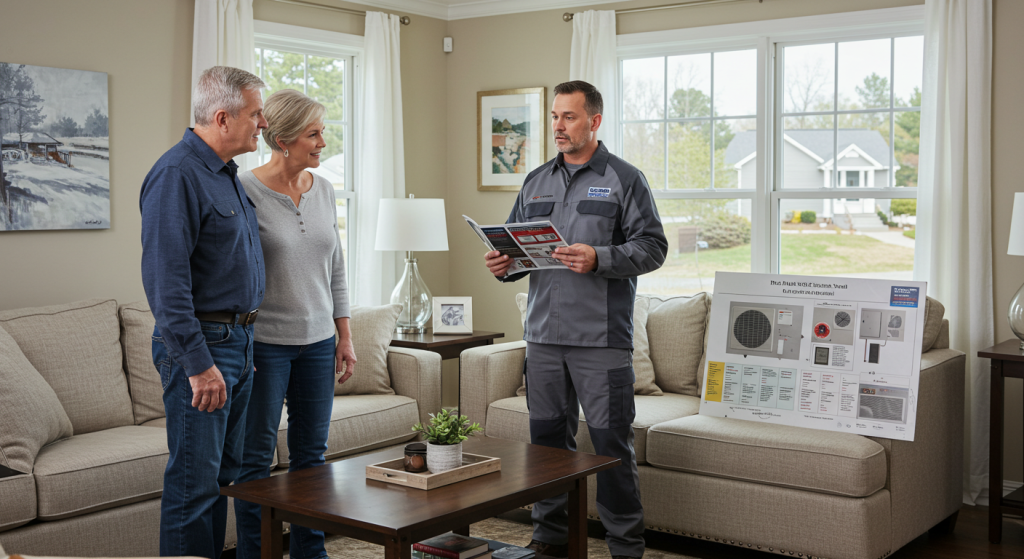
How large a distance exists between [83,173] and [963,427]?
3.84 m

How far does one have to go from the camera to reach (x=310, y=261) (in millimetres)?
2520

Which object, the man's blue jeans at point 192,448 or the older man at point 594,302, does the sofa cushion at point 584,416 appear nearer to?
the older man at point 594,302

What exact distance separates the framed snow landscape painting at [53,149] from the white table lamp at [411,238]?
1.25 meters

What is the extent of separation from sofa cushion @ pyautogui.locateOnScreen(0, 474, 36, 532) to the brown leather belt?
90cm

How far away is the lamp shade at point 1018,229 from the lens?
3410mm

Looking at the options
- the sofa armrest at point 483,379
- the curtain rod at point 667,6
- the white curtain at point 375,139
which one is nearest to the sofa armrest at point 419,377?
the sofa armrest at point 483,379

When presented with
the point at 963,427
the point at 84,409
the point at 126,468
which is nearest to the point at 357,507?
the point at 126,468

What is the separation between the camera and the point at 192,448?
213 centimetres

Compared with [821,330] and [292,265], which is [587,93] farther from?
[821,330]

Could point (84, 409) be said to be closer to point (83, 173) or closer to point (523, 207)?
point (83, 173)

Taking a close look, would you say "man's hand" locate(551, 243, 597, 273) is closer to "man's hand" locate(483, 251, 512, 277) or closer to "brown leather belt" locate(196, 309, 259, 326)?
"man's hand" locate(483, 251, 512, 277)

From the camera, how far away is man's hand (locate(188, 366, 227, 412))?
207 centimetres

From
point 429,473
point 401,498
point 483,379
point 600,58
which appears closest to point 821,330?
point 483,379

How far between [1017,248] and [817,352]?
0.89m
